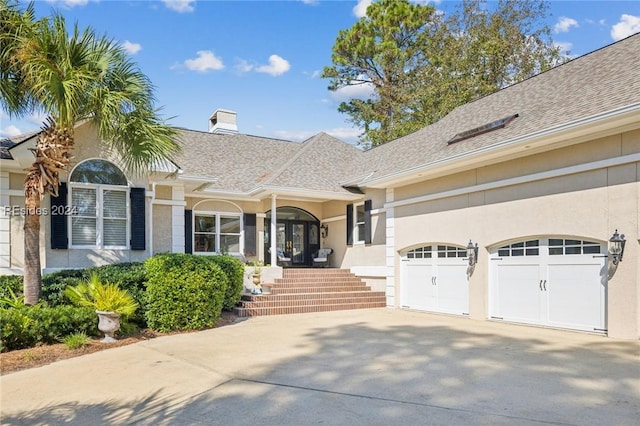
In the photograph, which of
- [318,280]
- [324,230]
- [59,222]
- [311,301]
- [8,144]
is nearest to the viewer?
[59,222]

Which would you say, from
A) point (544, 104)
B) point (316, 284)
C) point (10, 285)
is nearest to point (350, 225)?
point (316, 284)

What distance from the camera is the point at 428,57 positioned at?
89.3 feet

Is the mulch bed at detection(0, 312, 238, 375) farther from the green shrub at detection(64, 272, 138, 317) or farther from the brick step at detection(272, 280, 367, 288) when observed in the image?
the brick step at detection(272, 280, 367, 288)

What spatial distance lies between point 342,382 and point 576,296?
5.94m

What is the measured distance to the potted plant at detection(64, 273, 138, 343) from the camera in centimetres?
841

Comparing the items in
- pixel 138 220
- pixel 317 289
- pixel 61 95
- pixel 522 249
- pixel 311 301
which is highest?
pixel 61 95

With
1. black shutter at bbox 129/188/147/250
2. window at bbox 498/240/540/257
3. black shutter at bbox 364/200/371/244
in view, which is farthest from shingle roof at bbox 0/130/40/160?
window at bbox 498/240/540/257

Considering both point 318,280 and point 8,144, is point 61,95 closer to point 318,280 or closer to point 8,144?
point 8,144

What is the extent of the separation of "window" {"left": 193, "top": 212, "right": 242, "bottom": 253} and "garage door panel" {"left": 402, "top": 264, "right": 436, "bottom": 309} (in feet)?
21.3

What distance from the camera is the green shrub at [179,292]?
31.4 feet

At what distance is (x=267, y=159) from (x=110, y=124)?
10160 millimetres

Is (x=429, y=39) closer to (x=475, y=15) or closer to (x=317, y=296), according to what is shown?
(x=475, y=15)

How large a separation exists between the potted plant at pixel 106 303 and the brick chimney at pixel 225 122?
13386 mm

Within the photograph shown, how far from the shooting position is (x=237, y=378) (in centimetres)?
604
